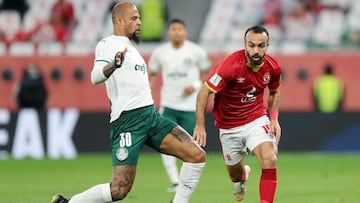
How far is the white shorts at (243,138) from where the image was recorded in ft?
40.2

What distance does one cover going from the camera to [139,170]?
779 inches

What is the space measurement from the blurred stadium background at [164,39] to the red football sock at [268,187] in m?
10.6

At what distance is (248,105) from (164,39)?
1402 centimetres

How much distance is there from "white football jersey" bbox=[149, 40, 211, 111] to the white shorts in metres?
3.88

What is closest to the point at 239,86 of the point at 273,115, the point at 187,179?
the point at 273,115

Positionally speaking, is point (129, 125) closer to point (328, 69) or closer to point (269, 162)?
point (269, 162)

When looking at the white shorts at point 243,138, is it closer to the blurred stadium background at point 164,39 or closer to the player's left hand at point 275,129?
the player's left hand at point 275,129

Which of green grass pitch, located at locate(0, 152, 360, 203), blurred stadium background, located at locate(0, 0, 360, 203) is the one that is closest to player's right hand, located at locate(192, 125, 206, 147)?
green grass pitch, located at locate(0, 152, 360, 203)

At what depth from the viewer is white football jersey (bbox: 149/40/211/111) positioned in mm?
16828

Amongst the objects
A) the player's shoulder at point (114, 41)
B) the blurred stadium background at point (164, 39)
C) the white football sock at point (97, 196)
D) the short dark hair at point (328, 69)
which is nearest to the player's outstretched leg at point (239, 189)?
the white football sock at point (97, 196)

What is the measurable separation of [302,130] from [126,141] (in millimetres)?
11866

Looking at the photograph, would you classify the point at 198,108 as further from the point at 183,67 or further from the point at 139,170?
the point at 139,170

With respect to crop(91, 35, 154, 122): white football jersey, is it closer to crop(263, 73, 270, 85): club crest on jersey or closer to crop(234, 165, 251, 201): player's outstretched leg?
crop(263, 73, 270, 85): club crest on jersey

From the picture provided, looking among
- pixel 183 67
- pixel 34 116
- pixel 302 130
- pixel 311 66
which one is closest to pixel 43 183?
pixel 183 67
